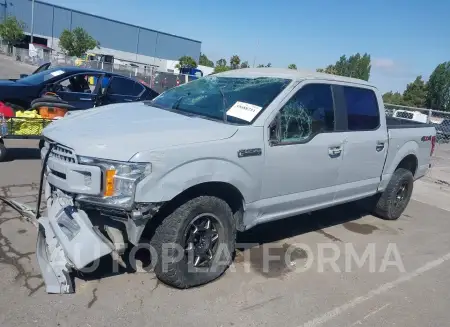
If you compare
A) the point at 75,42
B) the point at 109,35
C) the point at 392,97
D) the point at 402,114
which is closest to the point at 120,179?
the point at 402,114

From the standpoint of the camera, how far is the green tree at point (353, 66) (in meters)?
56.0

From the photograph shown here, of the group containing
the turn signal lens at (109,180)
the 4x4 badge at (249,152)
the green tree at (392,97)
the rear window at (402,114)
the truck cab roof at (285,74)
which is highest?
the green tree at (392,97)

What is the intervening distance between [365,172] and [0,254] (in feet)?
13.4

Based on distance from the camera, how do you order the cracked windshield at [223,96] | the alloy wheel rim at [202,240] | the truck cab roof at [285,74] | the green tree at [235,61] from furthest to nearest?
1. the green tree at [235,61]
2. the truck cab roof at [285,74]
3. the cracked windshield at [223,96]
4. the alloy wheel rim at [202,240]

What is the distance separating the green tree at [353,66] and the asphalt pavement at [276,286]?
177 ft

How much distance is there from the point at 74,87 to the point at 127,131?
5.89m

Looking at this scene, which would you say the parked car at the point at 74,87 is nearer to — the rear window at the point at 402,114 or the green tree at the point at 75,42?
the rear window at the point at 402,114

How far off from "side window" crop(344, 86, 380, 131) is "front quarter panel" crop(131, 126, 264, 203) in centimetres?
160

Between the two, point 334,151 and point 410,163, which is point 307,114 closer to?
point 334,151

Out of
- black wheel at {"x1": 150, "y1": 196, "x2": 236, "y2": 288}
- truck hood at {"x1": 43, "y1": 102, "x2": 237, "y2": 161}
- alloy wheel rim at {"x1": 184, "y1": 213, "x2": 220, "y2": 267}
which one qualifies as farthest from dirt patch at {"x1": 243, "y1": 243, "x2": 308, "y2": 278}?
truck hood at {"x1": 43, "y1": 102, "x2": 237, "y2": 161}

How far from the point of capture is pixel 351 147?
4609 millimetres

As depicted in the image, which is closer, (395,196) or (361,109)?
(361,109)

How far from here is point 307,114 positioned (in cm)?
417

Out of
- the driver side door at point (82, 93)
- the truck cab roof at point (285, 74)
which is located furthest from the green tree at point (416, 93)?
the truck cab roof at point (285, 74)
